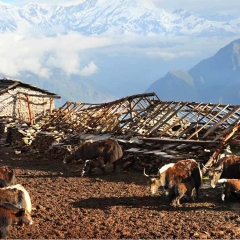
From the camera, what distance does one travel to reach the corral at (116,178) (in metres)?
9.74

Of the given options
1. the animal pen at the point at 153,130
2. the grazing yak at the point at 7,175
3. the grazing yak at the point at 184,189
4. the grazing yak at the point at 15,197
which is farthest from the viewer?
the animal pen at the point at 153,130

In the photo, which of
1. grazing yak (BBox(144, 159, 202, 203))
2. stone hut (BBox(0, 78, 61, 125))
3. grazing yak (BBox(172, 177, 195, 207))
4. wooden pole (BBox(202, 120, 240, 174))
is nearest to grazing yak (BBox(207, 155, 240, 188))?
grazing yak (BBox(144, 159, 202, 203))

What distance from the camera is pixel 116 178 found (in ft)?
51.9

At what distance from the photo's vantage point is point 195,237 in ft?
29.7

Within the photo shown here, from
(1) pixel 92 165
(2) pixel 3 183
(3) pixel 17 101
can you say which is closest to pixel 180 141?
(1) pixel 92 165

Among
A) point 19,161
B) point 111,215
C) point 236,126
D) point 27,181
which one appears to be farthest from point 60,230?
point 19,161

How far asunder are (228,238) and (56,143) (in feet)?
46.8

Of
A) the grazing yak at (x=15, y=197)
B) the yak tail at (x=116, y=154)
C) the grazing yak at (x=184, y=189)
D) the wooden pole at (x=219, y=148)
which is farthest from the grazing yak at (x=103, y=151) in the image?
the grazing yak at (x=15, y=197)

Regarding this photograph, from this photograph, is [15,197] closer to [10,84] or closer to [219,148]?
[219,148]

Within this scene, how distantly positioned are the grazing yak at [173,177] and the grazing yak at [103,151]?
17.1ft

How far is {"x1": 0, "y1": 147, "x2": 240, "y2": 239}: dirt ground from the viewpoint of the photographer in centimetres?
941

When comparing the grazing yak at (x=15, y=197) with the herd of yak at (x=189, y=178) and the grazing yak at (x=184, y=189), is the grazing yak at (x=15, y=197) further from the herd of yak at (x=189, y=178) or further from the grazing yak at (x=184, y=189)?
the grazing yak at (x=184, y=189)

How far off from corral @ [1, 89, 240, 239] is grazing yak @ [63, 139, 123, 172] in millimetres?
667

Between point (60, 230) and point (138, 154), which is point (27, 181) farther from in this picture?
point (60, 230)
